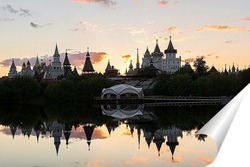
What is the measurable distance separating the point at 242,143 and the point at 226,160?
15.0 inches

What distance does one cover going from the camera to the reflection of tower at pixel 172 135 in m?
19.5

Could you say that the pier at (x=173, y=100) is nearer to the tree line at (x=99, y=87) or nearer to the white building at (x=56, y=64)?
the tree line at (x=99, y=87)

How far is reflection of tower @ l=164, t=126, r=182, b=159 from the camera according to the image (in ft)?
63.9

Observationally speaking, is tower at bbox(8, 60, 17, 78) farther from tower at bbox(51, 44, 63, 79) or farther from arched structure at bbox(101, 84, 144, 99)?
arched structure at bbox(101, 84, 144, 99)

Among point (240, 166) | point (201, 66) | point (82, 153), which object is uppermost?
point (201, 66)

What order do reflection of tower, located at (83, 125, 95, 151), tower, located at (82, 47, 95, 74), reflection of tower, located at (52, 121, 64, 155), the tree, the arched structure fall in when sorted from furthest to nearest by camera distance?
tower, located at (82, 47, 95, 74) < the tree < the arched structure < reflection of tower, located at (83, 125, 95, 151) < reflection of tower, located at (52, 121, 64, 155)

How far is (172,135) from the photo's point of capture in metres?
23.1

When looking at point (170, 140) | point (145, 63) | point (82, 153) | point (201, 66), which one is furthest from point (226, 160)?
point (145, 63)

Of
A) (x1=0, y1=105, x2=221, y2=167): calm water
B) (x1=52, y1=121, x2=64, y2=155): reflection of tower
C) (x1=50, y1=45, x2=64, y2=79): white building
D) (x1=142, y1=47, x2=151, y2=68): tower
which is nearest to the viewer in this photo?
(x1=0, y1=105, x2=221, y2=167): calm water

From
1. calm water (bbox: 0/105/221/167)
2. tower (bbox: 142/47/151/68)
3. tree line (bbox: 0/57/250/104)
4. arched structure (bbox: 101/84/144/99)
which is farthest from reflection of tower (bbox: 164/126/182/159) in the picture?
tower (bbox: 142/47/151/68)

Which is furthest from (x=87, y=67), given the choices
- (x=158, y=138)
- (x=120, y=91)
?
(x=158, y=138)

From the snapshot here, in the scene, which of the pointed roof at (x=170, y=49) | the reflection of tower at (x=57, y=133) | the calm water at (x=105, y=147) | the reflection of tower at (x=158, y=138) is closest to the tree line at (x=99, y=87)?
the pointed roof at (x=170, y=49)

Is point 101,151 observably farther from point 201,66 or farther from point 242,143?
point 201,66

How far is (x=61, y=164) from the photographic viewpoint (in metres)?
15.0
